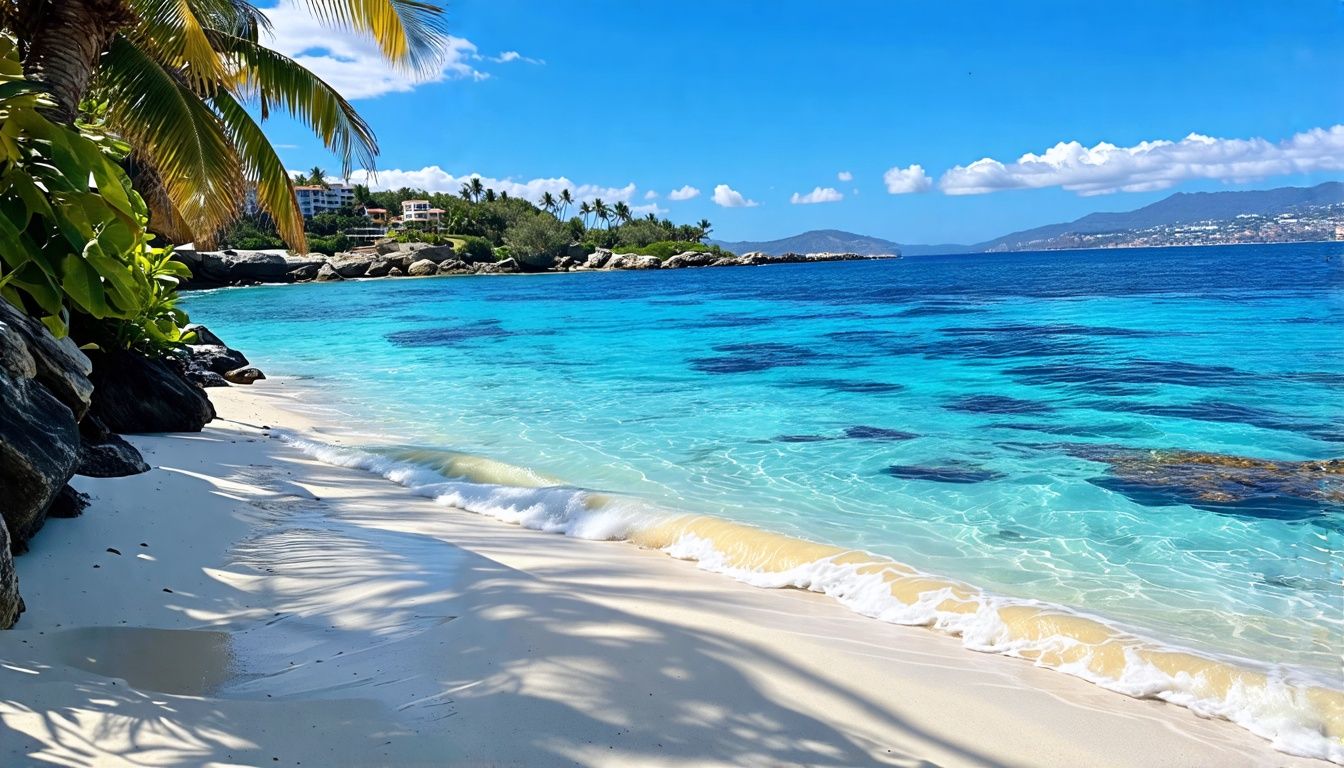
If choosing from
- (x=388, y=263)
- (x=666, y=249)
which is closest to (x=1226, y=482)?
(x=388, y=263)

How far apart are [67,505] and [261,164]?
22.6 ft

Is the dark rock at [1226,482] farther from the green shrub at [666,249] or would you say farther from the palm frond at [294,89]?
the green shrub at [666,249]

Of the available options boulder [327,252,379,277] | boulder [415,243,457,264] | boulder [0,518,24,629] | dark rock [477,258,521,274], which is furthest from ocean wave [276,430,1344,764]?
dark rock [477,258,521,274]

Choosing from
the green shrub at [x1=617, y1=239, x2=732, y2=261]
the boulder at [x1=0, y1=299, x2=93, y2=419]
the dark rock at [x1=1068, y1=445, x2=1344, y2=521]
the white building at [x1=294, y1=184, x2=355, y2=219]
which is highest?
the white building at [x1=294, y1=184, x2=355, y2=219]

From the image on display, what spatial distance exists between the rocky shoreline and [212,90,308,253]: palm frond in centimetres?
4626

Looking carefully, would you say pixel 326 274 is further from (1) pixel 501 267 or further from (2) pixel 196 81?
(2) pixel 196 81

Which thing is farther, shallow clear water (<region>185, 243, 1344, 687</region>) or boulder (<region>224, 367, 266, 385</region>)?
boulder (<region>224, 367, 266, 385</region>)

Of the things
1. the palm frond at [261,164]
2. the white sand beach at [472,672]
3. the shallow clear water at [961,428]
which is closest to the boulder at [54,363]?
the white sand beach at [472,672]

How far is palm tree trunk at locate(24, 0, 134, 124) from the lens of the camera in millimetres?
7168

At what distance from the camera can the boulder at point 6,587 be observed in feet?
10.0

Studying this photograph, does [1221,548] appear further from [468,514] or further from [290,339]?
[290,339]

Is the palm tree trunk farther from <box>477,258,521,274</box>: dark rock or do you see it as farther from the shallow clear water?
<box>477,258,521,274</box>: dark rock

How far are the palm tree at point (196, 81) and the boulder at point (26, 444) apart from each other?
3776mm

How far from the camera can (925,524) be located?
6.59 m
